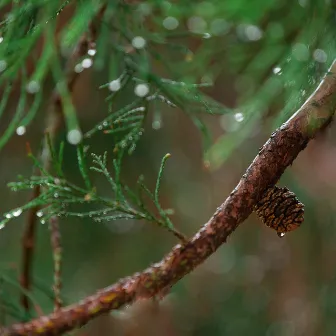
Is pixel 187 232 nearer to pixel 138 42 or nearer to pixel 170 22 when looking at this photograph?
pixel 170 22

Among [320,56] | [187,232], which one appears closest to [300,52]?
[320,56]

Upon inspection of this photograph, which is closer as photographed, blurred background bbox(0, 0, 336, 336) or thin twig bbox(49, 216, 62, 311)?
thin twig bbox(49, 216, 62, 311)

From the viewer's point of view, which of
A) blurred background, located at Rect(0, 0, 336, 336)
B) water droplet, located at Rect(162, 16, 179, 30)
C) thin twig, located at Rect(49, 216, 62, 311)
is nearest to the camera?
thin twig, located at Rect(49, 216, 62, 311)

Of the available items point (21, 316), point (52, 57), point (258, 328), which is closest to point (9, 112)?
point (258, 328)

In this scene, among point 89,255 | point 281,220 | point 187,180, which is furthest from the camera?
point 187,180

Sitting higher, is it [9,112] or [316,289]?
[9,112]

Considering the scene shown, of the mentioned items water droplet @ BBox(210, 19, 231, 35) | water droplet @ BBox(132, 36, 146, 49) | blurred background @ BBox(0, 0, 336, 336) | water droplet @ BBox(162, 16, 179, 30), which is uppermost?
water droplet @ BBox(162, 16, 179, 30)

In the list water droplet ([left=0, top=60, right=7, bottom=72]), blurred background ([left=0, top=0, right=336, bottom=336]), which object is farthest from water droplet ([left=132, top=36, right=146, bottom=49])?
blurred background ([left=0, top=0, right=336, bottom=336])

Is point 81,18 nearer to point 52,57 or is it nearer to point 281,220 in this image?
point 52,57

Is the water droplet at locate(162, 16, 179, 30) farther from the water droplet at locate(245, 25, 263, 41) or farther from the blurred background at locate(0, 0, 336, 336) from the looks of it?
the blurred background at locate(0, 0, 336, 336)
